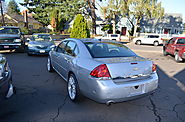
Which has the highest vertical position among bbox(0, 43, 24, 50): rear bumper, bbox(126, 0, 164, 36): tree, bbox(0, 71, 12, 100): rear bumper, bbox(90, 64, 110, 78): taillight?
bbox(126, 0, 164, 36): tree

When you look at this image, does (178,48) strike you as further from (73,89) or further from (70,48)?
(73,89)

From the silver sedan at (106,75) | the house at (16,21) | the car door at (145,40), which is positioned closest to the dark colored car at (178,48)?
the silver sedan at (106,75)

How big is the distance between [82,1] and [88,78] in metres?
24.1

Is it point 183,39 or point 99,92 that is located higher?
point 183,39

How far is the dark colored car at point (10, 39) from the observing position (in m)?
9.41

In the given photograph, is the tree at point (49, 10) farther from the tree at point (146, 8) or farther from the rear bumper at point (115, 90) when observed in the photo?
the rear bumper at point (115, 90)

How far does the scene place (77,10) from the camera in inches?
1013

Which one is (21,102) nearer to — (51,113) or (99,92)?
(51,113)

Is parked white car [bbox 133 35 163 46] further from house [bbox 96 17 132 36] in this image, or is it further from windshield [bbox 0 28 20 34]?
windshield [bbox 0 28 20 34]

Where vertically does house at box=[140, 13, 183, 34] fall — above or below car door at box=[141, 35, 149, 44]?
above

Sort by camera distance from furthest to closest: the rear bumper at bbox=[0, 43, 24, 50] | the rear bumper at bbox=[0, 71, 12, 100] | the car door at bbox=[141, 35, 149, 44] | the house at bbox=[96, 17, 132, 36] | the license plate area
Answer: the house at bbox=[96, 17, 132, 36] → the car door at bbox=[141, 35, 149, 44] → the rear bumper at bbox=[0, 43, 24, 50] → the license plate area → the rear bumper at bbox=[0, 71, 12, 100]

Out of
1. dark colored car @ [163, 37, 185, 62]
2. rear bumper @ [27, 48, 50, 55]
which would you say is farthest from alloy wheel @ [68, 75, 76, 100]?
dark colored car @ [163, 37, 185, 62]

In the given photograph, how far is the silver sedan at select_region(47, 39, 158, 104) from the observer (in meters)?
2.69

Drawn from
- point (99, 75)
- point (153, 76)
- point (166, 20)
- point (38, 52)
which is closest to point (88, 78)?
point (99, 75)
